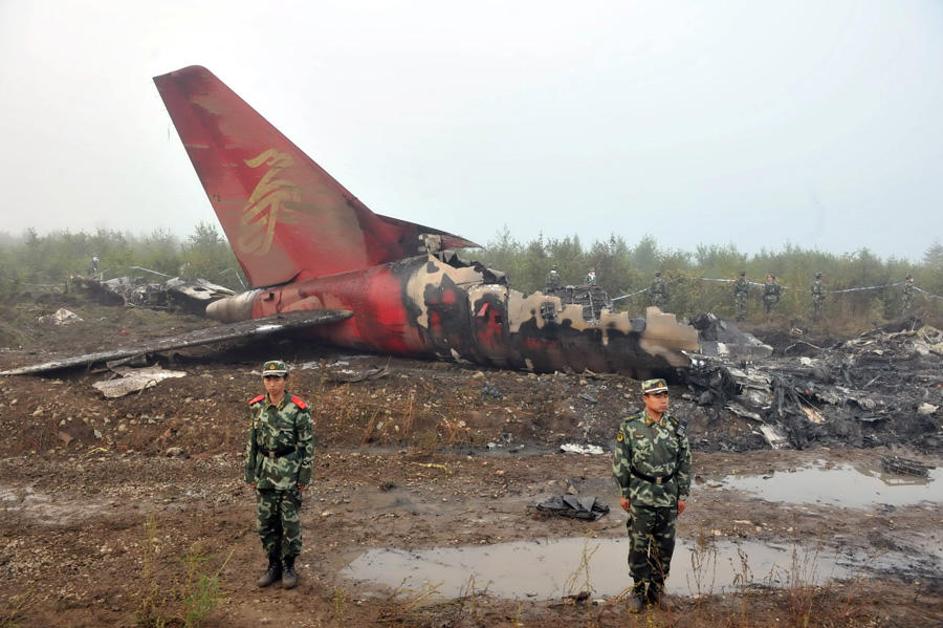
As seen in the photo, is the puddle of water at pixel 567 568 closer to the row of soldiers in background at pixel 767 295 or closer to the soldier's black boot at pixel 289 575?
the soldier's black boot at pixel 289 575

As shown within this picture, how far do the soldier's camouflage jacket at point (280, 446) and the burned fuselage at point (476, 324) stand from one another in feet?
14.9

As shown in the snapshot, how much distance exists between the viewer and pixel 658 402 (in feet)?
12.4

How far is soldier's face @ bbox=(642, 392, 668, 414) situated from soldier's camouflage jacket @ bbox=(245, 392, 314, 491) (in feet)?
7.60

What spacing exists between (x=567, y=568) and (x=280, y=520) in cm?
205

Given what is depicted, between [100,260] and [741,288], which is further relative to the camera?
[100,260]

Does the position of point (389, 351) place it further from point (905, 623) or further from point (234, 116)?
point (905, 623)

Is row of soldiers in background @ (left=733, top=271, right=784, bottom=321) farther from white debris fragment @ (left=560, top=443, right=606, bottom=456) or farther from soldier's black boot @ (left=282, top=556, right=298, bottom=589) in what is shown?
soldier's black boot @ (left=282, top=556, right=298, bottom=589)

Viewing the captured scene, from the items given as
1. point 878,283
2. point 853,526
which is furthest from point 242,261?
point 878,283

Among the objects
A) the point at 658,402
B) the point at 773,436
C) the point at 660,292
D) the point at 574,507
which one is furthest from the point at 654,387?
the point at 660,292


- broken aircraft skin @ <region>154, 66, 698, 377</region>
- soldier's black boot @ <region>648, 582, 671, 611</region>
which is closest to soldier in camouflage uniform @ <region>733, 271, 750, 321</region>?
broken aircraft skin @ <region>154, 66, 698, 377</region>

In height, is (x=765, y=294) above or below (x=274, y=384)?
above

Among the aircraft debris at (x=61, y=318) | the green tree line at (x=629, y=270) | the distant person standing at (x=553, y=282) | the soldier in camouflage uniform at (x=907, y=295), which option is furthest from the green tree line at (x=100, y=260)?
the soldier in camouflage uniform at (x=907, y=295)

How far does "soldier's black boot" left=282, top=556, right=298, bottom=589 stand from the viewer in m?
3.81

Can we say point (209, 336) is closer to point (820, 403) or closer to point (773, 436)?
point (773, 436)
